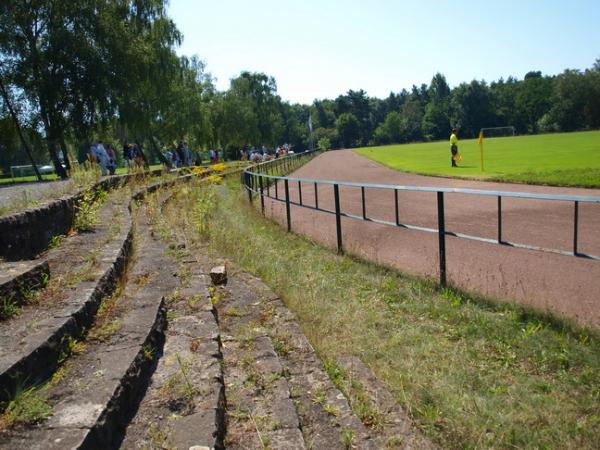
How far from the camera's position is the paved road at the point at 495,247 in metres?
6.20

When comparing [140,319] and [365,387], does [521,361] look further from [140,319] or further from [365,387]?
[140,319]

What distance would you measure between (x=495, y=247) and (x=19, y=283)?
7097mm

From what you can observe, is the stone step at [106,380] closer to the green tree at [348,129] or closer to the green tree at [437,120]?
the green tree at [437,120]

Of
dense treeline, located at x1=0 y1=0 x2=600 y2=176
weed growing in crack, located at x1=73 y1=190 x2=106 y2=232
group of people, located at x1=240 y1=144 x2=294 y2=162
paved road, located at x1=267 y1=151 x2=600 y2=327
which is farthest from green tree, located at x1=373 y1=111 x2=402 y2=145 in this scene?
weed growing in crack, located at x1=73 y1=190 x2=106 y2=232

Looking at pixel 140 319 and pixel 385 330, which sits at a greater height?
pixel 140 319

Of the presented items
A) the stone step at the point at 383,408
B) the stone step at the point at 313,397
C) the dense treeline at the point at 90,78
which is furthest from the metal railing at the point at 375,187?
the dense treeline at the point at 90,78

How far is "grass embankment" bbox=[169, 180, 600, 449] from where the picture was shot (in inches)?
132

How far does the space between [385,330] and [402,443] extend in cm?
223

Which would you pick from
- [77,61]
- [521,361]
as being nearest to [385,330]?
[521,361]

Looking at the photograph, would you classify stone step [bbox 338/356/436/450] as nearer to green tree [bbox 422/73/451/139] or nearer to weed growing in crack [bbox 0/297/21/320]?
weed growing in crack [bbox 0/297/21/320]

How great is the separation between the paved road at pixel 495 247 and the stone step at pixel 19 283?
4.89m

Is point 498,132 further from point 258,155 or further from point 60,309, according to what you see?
point 60,309

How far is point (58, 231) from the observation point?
5.98m

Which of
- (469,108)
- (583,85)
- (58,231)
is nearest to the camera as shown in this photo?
→ (58,231)
